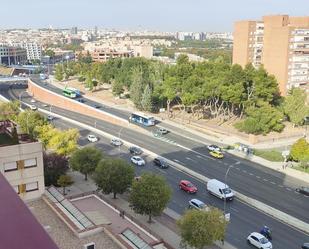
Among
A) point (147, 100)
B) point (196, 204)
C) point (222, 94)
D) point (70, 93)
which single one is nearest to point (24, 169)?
point (196, 204)

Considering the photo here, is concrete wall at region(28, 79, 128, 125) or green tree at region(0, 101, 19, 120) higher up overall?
Result: green tree at region(0, 101, 19, 120)

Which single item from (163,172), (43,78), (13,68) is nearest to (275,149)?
(163,172)

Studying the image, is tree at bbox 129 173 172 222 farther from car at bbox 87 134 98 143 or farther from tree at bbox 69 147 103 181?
car at bbox 87 134 98 143

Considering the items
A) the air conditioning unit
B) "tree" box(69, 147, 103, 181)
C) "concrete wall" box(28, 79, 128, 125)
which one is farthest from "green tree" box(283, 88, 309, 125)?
the air conditioning unit

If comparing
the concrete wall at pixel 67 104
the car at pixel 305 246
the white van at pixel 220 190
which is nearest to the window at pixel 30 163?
the white van at pixel 220 190

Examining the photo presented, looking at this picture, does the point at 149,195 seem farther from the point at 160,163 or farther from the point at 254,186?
the point at 160,163

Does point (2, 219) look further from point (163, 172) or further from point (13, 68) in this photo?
point (13, 68)
